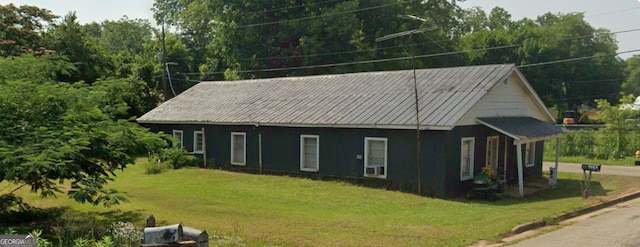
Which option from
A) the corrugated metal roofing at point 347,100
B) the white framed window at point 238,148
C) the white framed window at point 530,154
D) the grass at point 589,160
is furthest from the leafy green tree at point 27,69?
the grass at point 589,160

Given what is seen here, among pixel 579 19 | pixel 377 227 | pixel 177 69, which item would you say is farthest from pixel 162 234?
pixel 579 19

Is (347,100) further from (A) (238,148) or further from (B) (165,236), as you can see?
(B) (165,236)

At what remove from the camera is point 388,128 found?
66.4ft

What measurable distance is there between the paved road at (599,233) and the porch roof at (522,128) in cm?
420

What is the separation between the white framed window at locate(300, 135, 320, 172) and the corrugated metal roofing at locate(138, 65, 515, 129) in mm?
806

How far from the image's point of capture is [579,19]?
7675 centimetres

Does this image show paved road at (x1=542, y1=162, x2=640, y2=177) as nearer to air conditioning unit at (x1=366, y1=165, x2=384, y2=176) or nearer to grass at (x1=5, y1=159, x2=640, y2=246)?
grass at (x1=5, y1=159, x2=640, y2=246)

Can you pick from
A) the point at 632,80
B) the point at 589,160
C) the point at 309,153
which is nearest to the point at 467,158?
the point at 309,153

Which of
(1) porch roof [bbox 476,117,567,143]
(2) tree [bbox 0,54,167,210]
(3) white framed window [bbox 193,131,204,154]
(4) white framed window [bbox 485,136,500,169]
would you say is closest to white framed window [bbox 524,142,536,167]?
(1) porch roof [bbox 476,117,567,143]

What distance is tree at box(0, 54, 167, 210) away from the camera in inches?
443

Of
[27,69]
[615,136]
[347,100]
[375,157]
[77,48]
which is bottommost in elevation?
[375,157]

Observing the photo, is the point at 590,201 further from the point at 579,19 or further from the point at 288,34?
the point at 579,19

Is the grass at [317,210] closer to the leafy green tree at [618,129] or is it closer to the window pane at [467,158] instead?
the window pane at [467,158]

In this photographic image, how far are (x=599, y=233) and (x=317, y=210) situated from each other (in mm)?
7013
